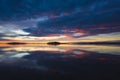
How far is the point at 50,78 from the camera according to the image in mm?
8742

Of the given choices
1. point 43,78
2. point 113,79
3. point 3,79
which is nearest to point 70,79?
point 43,78

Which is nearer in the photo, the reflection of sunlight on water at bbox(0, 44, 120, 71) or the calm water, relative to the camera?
the calm water

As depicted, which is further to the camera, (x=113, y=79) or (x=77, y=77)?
(x=77, y=77)

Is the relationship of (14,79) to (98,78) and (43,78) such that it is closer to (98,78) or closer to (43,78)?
(43,78)

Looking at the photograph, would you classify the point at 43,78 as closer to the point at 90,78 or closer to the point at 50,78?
the point at 50,78

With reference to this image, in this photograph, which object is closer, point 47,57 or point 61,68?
point 61,68

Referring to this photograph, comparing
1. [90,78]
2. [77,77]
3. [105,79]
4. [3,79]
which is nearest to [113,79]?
[105,79]

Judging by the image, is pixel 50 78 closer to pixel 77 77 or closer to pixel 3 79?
pixel 77 77

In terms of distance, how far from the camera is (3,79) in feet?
28.2

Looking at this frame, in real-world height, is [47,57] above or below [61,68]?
above

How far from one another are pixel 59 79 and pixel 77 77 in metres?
0.97

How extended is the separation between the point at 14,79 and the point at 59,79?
6.96 feet

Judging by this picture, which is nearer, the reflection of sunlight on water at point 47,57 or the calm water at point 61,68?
the calm water at point 61,68

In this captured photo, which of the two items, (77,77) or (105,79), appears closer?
(105,79)
